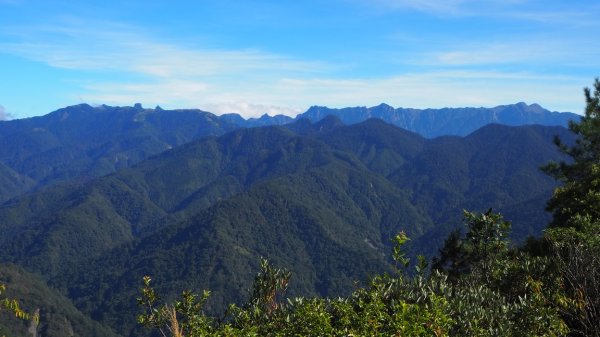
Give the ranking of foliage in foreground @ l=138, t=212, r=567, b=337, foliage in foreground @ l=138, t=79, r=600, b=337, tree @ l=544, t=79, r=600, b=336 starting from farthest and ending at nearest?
tree @ l=544, t=79, r=600, b=336 < foliage in foreground @ l=138, t=79, r=600, b=337 < foliage in foreground @ l=138, t=212, r=567, b=337

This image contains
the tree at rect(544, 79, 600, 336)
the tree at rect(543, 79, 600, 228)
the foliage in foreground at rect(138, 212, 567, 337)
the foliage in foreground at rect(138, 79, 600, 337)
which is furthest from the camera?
the tree at rect(543, 79, 600, 228)

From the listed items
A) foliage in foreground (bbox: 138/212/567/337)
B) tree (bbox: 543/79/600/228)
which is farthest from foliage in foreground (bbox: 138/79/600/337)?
tree (bbox: 543/79/600/228)

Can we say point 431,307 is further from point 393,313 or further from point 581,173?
point 581,173

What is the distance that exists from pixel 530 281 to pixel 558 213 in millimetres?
23772

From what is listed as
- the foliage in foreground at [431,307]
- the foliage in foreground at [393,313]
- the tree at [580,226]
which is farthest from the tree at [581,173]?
the foliage in foreground at [393,313]

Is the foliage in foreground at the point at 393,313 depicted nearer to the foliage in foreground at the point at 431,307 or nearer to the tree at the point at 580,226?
the foliage in foreground at the point at 431,307

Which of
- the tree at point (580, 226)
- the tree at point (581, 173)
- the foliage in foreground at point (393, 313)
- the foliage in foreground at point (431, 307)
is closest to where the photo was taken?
the foliage in foreground at point (393, 313)

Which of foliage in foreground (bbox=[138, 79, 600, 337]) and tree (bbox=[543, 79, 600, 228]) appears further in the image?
tree (bbox=[543, 79, 600, 228])

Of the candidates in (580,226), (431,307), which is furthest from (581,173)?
(431,307)

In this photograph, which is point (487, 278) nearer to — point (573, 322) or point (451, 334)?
point (573, 322)

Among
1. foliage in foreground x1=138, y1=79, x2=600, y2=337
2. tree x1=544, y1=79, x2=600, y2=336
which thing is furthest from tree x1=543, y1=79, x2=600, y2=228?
foliage in foreground x1=138, y1=79, x2=600, y2=337

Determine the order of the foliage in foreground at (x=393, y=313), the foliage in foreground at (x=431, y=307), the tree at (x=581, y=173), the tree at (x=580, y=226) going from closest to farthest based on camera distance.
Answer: the foliage in foreground at (x=393, y=313) → the foliage in foreground at (x=431, y=307) → the tree at (x=580, y=226) → the tree at (x=581, y=173)

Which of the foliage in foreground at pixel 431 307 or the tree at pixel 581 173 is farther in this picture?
the tree at pixel 581 173

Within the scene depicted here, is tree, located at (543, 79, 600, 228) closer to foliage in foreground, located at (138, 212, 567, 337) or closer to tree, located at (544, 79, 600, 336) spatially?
tree, located at (544, 79, 600, 336)
